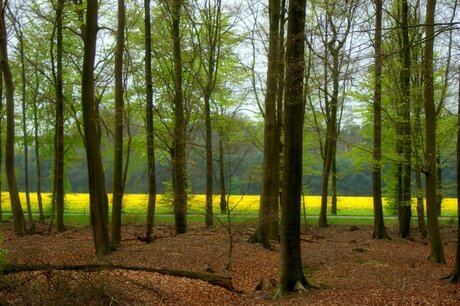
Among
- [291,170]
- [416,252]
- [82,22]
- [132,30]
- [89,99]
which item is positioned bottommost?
[416,252]

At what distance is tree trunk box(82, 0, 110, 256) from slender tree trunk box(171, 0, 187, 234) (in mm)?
4305

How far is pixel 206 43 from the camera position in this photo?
909 inches

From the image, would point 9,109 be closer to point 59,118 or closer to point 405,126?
point 59,118

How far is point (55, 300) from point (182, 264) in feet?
19.6

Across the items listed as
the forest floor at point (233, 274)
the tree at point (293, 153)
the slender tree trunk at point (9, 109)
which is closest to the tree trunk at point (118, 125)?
the forest floor at point (233, 274)

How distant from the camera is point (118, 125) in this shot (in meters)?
15.1

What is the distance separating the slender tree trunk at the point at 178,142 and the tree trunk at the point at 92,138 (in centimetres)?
431

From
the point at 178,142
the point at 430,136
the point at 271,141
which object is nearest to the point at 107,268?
the point at 271,141

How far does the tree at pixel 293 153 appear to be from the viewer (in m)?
8.83

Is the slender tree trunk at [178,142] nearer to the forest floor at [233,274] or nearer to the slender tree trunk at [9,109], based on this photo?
the forest floor at [233,274]

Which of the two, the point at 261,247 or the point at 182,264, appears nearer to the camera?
the point at 182,264

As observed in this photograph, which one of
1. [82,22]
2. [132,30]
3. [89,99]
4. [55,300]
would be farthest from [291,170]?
[132,30]

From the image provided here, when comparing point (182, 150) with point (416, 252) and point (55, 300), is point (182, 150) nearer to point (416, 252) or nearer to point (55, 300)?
point (416, 252)

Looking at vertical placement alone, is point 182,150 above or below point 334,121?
below
